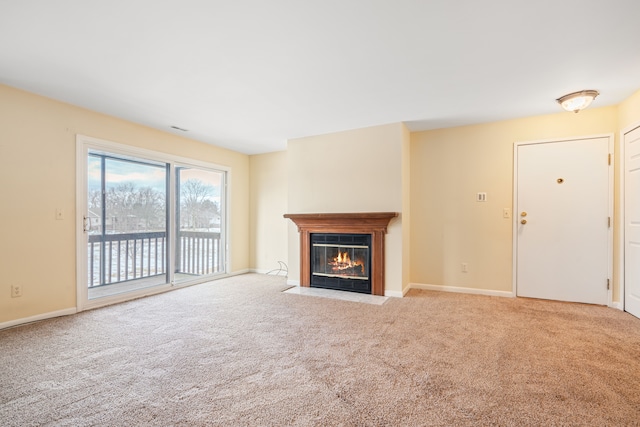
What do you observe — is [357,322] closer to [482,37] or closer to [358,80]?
[358,80]

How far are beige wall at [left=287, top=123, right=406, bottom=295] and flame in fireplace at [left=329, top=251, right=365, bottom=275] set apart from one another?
1.31 ft

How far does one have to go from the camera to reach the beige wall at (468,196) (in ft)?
12.2

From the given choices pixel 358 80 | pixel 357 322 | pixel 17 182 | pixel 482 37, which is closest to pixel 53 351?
pixel 17 182

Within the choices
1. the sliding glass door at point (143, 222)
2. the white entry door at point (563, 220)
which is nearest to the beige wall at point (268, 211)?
the sliding glass door at point (143, 222)

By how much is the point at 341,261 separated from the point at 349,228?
52cm

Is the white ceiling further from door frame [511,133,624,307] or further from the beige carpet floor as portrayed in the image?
the beige carpet floor

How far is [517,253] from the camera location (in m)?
3.68

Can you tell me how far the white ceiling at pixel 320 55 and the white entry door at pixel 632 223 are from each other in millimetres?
560

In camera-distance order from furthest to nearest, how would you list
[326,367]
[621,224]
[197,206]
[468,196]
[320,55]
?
[197,206] → [468,196] → [621,224] → [320,55] → [326,367]

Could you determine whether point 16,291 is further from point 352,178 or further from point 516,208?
point 516,208

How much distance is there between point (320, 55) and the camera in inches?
89.1

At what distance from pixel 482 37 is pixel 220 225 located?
4535mm

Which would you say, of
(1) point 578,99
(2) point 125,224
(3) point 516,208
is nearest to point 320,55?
(1) point 578,99

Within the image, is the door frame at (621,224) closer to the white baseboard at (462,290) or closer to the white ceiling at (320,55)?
the white ceiling at (320,55)
